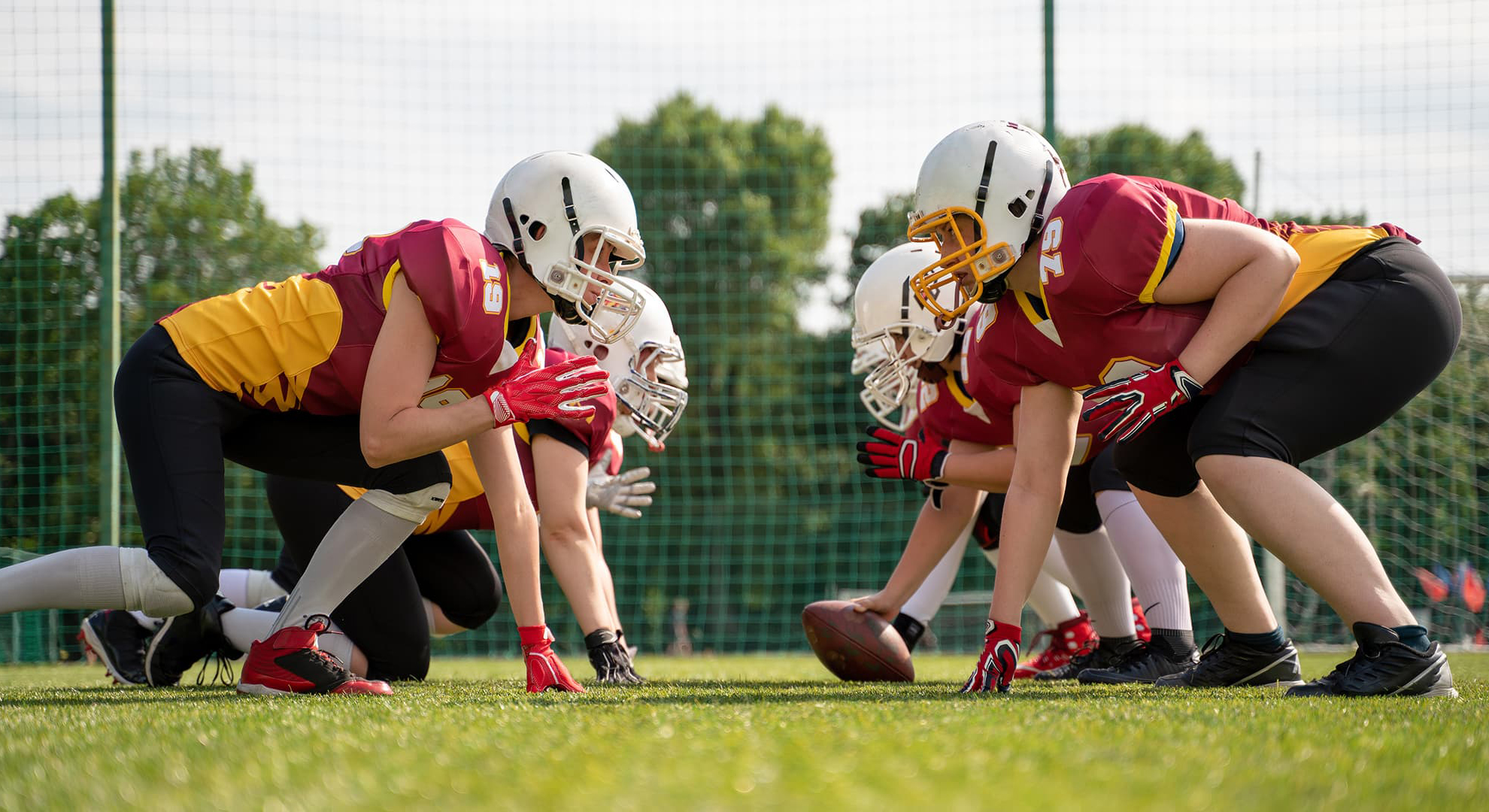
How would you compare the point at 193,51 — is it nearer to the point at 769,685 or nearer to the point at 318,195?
the point at 318,195

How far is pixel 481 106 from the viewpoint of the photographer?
9555 millimetres

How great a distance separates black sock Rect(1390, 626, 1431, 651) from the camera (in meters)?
2.73

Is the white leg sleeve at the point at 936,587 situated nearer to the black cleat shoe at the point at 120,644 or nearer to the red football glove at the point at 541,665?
the red football glove at the point at 541,665

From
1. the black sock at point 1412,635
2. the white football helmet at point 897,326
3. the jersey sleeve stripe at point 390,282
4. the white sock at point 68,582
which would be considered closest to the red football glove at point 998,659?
the black sock at point 1412,635

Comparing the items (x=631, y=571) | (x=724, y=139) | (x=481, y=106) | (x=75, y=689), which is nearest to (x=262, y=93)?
(x=481, y=106)

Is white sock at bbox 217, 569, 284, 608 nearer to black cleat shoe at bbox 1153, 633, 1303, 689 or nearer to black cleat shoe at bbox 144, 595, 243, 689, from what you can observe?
black cleat shoe at bbox 144, 595, 243, 689

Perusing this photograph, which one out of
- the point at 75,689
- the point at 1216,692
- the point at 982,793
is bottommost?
the point at 75,689

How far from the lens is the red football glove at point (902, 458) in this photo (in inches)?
151

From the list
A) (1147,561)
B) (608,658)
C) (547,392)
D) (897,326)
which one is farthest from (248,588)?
(1147,561)

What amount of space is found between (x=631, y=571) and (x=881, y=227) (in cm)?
663

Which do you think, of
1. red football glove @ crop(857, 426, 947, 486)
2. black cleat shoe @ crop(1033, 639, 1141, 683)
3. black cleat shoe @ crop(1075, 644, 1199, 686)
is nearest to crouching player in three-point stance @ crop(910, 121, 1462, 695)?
black cleat shoe @ crop(1075, 644, 1199, 686)

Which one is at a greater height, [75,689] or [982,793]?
[982,793]

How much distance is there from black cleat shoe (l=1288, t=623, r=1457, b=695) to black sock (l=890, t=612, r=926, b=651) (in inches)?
76.9

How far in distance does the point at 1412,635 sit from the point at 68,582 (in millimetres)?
3066
